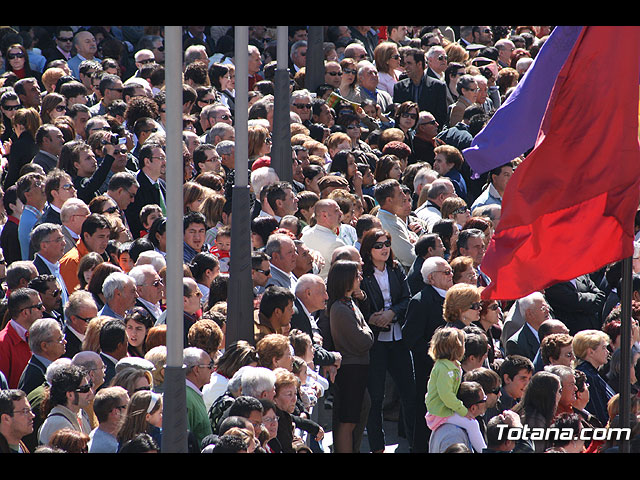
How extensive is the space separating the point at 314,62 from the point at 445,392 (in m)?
8.61

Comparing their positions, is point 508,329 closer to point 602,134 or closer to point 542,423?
point 542,423

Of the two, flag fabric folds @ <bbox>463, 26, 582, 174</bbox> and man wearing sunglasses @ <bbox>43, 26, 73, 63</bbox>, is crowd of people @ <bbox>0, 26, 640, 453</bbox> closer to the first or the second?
flag fabric folds @ <bbox>463, 26, 582, 174</bbox>

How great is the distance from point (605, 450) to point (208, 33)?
13120 millimetres

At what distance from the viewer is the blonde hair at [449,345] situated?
8156mm

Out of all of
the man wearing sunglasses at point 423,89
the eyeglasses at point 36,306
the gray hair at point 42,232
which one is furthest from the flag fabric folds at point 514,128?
the man wearing sunglasses at point 423,89

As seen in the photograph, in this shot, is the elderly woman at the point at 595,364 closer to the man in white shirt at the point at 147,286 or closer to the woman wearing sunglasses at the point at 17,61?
the man in white shirt at the point at 147,286

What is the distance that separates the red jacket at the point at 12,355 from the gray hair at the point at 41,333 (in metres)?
0.37

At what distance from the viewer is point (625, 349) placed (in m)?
6.50

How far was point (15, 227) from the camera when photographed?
34.4 ft

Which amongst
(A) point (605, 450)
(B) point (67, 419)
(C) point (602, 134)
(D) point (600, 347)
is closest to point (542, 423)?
(A) point (605, 450)

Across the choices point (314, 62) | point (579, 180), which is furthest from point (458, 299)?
point (314, 62)

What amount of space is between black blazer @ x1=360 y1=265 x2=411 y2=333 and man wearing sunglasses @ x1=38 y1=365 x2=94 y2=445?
10.2ft
